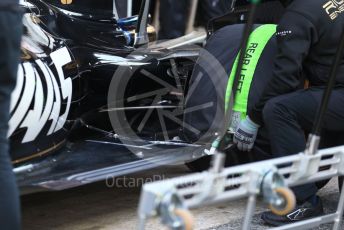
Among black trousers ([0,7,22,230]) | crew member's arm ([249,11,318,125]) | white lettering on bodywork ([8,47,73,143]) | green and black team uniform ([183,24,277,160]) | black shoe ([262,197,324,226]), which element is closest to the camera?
black trousers ([0,7,22,230])

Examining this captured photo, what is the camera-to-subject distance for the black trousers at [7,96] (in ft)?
7.76

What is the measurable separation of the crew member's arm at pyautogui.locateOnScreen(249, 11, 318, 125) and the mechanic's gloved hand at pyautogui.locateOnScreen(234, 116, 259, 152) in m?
0.24

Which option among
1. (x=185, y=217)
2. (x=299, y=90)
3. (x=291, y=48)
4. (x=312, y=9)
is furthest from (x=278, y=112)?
(x=185, y=217)

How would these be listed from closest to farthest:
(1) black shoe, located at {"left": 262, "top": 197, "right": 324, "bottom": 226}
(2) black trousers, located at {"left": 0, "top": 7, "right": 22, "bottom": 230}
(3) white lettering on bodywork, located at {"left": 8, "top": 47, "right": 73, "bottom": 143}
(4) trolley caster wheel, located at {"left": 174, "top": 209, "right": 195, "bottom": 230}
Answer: (4) trolley caster wheel, located at {"left": 174, "top": 209, "right": 195, "bottom": 230} < (2) black trousers, located at {"left": 0, "top": 7, "right": 22, "bottom": 230} < (3) white lettering on bodywork, located at {"left": 8, "top": 47, "right": 73, "bottom": 143} < (1) black shoe, located at {"left": 262, "top": 197, "right": 324, "bottom": 226}

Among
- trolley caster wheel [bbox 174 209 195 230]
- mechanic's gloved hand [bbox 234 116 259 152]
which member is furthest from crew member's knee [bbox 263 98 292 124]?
trolley caster wheel [bbox 174 209 195 230]

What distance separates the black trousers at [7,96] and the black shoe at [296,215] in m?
1.58

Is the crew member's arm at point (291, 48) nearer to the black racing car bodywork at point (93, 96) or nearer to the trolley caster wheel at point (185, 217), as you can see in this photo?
the black racing car bodywork at point (93, 96)

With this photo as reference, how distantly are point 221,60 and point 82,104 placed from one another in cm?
87

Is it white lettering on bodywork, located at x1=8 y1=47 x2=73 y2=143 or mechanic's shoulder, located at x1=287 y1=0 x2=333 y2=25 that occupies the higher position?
mechanic's shoulder, located at x1=287 y1=0 x2=333 y2=25

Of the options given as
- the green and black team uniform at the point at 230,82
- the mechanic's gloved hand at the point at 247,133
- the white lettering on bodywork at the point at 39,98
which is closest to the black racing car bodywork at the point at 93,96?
the white lettering on bodywork at the point at 39,98

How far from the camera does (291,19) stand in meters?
3.44

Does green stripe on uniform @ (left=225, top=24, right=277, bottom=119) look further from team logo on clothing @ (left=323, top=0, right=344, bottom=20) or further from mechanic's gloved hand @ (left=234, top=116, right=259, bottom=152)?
team logo on clothing @ (left=323, top=0, right=344, bottom=20)

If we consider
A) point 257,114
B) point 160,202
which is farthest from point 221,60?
point 160,202

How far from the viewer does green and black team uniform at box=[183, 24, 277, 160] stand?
3730 mm
